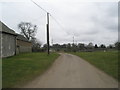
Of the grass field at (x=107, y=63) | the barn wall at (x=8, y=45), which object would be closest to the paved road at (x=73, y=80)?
the grass field at (x=107, y=63)

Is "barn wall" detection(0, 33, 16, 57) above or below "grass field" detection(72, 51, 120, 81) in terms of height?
above

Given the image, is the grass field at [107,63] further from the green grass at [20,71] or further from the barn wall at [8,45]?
the barn wall at [8,45]

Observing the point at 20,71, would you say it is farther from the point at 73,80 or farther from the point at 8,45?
the point at 8,45

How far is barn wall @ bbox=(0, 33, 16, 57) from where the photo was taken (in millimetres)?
32531

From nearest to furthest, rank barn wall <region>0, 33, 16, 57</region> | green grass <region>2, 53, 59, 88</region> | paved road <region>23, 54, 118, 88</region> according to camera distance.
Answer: paved road <region>23, 54, 118, 88</region>
green grass <region>2, 53, 59, 88</region>
barn wall <region>0, 33, 16, 57</region>

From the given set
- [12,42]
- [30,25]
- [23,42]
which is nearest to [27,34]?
[30,25]

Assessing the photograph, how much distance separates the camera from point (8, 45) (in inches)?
1394

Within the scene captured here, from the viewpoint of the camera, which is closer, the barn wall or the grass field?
the grass field

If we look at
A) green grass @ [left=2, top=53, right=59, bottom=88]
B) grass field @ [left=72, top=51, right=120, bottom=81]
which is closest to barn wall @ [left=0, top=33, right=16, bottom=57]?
green grass @ [left=2, top=53, right=59, bottom=88]

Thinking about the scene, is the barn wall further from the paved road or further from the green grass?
the paved road

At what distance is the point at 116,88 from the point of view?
28.9ft

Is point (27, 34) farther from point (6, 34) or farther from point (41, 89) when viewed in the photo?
point (41, 89)

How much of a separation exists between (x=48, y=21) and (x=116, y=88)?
27.8 meters

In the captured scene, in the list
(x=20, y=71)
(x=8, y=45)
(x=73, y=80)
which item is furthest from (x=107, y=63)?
(x=8, y=45)
